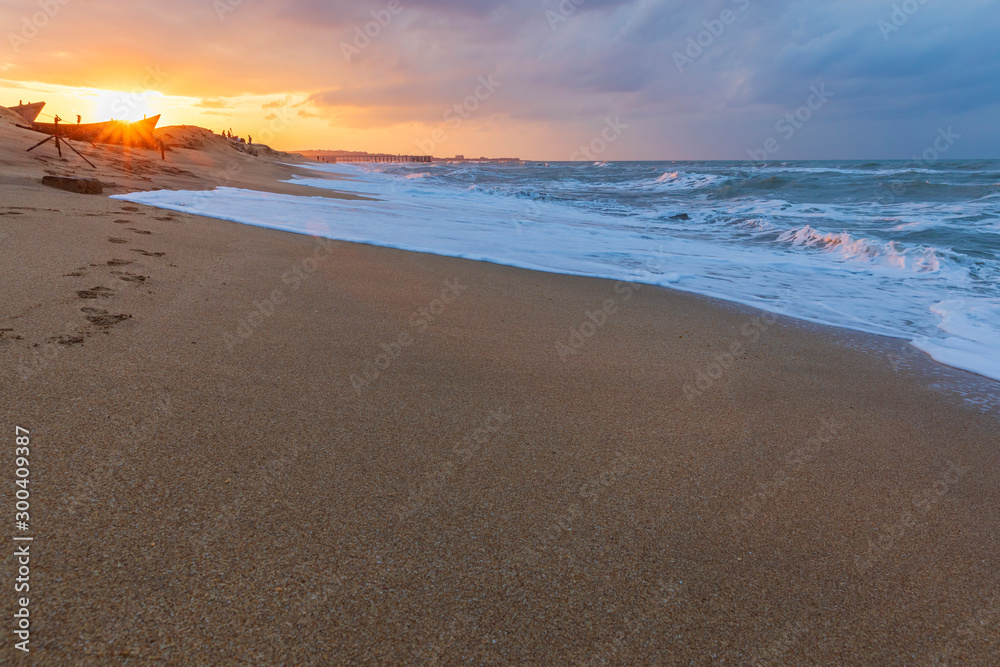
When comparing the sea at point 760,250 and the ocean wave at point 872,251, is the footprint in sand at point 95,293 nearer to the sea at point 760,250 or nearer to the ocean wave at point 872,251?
the sea at point 760,250

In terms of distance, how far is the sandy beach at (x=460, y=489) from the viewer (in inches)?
47.6

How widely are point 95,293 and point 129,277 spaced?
0.38m

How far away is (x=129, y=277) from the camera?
3.18m

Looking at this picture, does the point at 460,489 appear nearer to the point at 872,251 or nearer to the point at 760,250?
the point at 760,250

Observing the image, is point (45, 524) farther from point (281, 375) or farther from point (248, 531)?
point (281, 375)

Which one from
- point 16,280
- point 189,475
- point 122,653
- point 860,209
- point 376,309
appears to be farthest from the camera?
point 860,209

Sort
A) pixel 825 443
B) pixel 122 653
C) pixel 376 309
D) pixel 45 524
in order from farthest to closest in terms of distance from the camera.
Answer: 1. pixel 376 309
2. pixel 825 443
3. pixel 45 524
4. pixel 122 653

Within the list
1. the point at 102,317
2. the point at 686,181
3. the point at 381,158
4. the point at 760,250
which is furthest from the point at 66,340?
the point at 381,158

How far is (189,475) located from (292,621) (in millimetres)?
658

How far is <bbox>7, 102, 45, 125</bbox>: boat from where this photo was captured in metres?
20.7

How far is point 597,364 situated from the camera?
9.57 feet

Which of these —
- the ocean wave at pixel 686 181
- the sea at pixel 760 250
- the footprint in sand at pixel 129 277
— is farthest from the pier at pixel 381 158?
the footprint in sand at pixel 129 277

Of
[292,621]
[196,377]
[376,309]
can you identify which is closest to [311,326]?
[376,309]

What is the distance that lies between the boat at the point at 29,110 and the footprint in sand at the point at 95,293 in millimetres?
24902
